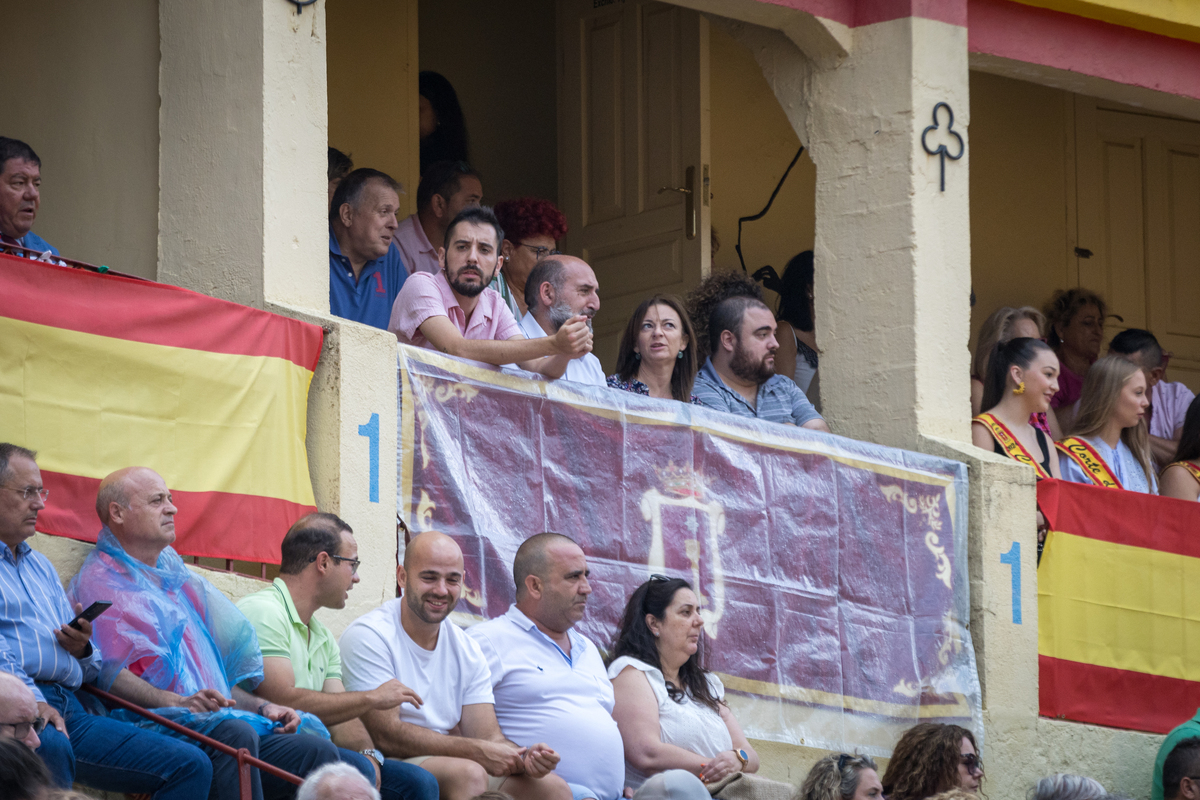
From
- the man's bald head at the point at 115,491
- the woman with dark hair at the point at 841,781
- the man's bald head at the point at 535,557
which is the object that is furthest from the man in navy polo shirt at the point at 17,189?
the woman with dark hair at the point at 841,781

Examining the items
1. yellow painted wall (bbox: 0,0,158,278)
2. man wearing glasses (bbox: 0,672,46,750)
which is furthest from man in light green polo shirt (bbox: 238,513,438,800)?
yellow painted wall (bbox: 0,0,158,278)

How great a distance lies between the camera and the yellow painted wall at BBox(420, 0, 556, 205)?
1164cm

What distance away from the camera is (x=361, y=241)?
801 centimetres

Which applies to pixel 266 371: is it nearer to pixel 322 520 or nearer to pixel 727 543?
pixel 322 520

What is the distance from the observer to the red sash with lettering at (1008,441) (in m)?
Answer: 9.11

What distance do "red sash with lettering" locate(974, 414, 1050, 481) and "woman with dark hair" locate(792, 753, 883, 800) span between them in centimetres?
282

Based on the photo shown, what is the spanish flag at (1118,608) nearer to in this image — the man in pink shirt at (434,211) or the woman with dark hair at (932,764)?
the woman with dark hair at (932,764)

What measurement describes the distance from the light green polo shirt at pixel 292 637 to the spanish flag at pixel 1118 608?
3.98m

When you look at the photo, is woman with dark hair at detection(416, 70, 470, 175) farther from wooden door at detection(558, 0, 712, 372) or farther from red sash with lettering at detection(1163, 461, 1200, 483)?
red sash with lettering at detection(1163, 461, 1200, 483)

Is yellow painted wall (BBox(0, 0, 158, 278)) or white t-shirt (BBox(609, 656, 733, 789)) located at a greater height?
yellow painted wall (BBox(0, 0, 158, 278))

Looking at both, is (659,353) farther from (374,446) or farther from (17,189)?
(17,189)

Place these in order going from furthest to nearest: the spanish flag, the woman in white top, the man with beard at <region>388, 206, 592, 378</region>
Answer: the spanish flag
the man with beard at <region>388, 206, 592, 378</region>
the woman in white top

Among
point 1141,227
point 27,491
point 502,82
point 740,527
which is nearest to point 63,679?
point 27,491

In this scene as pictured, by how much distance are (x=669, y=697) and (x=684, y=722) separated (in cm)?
13
